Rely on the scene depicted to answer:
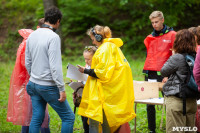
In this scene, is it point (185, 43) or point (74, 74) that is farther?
point (74, 74)

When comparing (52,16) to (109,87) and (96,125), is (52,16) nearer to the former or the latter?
(109,87)

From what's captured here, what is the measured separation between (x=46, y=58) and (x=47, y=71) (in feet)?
0.54

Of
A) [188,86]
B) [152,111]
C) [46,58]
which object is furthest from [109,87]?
[152,111]

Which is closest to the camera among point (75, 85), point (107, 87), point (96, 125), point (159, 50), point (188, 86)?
point (188, 86)

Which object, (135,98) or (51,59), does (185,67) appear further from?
(51,59)

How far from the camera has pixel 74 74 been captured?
13.0ft

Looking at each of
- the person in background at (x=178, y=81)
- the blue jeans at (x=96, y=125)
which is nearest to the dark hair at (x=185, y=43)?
the person in background at (x=178, y=81)

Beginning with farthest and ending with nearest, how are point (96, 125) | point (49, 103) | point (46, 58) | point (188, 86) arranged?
point (96, 125) < point (49, 103) < point (46, 58) < point (188, 86)

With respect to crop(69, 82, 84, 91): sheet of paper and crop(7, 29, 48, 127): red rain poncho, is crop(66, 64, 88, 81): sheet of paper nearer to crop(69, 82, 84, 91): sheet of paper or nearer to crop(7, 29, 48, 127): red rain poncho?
crop(69, 82, 84, 91): sheet of paper

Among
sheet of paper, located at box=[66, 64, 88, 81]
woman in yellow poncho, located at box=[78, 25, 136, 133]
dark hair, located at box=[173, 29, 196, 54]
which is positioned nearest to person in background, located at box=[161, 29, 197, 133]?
dark hair, located at box=[173, 29, 196, 54]

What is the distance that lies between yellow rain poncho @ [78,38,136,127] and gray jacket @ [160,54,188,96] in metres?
0.62

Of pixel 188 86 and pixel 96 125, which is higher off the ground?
pixel 188 86

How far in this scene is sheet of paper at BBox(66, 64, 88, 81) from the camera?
3.82 meters

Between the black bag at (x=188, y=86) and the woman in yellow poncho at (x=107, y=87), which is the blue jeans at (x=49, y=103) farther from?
the black bag at (x=188, y=86)
